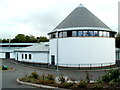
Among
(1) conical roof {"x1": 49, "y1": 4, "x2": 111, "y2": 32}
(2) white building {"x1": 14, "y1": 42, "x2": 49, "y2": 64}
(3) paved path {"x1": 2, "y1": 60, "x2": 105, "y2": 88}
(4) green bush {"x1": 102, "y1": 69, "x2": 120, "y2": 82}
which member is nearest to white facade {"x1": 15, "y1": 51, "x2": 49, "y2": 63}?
(2) white building {"x1": 14, "y1": 42, "x2": 49, "y2": 64}

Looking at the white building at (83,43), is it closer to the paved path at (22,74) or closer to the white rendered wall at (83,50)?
the white rendered wall at (83,50)

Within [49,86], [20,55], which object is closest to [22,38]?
[20,55]

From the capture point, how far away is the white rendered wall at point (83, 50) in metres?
28.8

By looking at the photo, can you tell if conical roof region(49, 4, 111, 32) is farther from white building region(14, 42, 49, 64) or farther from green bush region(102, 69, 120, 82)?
green bush region(102, 69, 120, 82)

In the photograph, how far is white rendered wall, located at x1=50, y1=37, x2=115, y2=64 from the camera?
2883cm

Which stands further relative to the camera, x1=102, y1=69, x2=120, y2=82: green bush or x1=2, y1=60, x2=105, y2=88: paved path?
x1=2, y1=60, x2=105, y2=88: paved path

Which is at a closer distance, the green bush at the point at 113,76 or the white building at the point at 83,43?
the green bush at the point at 113,76

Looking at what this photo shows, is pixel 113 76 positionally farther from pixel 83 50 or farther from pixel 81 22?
pixel 81 22

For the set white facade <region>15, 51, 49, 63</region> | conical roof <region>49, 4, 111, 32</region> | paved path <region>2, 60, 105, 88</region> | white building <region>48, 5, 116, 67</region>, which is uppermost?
conical roof <region>49, 4, 111, 32</region>

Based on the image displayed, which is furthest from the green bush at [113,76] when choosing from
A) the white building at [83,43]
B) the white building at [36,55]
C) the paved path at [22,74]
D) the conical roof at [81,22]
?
the white building at [36,55]

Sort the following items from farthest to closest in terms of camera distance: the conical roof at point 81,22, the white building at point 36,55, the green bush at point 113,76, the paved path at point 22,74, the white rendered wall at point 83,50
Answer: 1. the white building at point 36,55
2. the conical roof at point 81,22
3. the white rendered wall at point 83,50
4. the paved path at point 22,74
5. the green bush at point 113,76

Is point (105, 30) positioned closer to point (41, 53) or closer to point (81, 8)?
point (81, 8)

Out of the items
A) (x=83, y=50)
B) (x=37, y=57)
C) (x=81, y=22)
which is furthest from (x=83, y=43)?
(x=37, y=57)

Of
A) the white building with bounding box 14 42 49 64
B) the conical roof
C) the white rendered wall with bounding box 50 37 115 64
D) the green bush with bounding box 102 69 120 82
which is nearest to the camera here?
the green bush with bounding box 102 69 120 82
